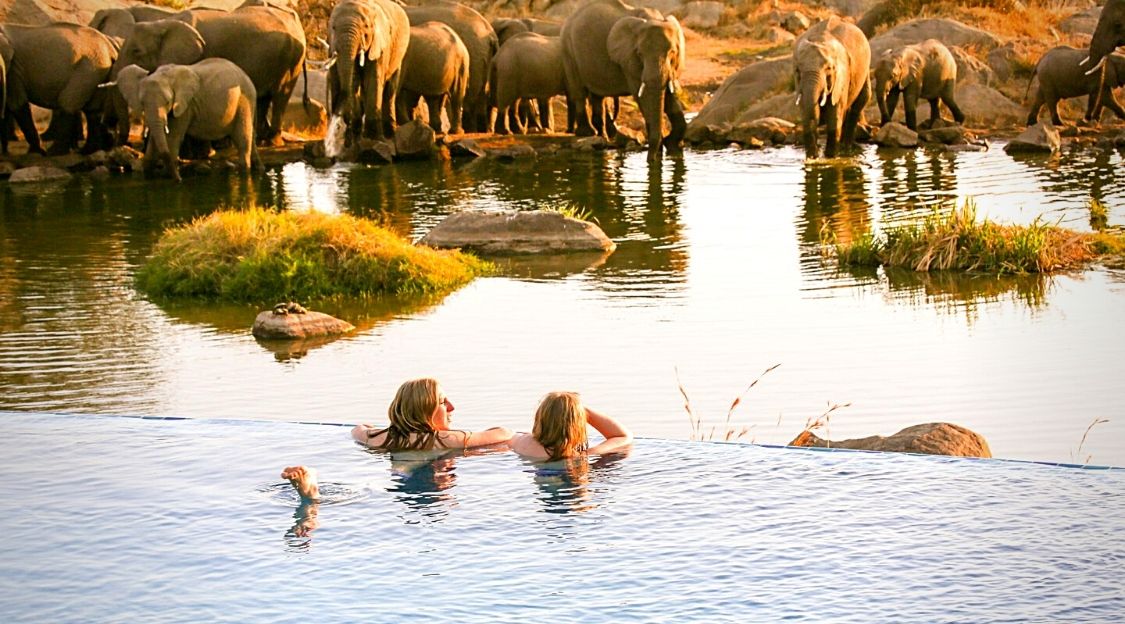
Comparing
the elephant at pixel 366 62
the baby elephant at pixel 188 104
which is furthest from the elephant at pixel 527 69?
the baby elephant at pixel 188 104

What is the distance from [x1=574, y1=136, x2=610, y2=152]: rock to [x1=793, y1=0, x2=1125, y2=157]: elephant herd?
4.01m

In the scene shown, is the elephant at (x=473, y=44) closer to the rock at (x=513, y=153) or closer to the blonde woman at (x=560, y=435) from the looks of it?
the rock at (x=513, y=153)

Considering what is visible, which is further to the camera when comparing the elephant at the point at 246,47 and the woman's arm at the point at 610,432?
the elephant at the point at 246,47

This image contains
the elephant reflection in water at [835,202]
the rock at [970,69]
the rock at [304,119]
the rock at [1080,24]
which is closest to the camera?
the elephant reflection in water at [835,202]

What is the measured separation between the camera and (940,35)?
134ft

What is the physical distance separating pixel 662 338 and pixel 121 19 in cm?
2319

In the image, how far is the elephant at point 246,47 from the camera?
98.7ft

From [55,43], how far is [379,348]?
19.1 metres

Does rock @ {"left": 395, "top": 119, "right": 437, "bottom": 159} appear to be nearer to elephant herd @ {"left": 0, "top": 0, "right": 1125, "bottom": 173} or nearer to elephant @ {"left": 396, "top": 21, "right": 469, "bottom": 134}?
elephant herd @ {"left": 0, "top": 0, "right": 1125, "bottom": 173}

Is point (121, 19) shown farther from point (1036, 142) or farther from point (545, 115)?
point (1036, 142)

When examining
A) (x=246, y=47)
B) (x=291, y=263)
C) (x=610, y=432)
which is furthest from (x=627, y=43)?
(x=610, y=432)

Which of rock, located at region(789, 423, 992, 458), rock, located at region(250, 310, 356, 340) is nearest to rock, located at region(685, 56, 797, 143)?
rock, located at region(250, 310, 356, 340)

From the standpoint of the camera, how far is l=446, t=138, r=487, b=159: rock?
102ft

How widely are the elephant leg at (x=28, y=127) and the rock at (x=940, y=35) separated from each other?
1879 centimetres
